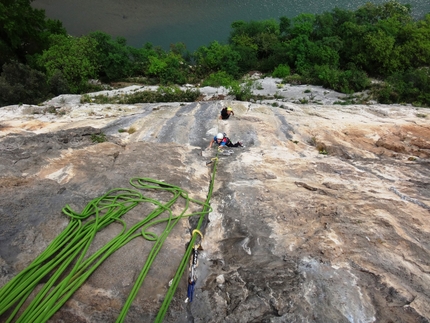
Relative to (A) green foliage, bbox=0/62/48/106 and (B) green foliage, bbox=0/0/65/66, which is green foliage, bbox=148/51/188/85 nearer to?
(B) green foliage, bbox=0/0/65/66

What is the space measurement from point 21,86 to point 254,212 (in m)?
12.5

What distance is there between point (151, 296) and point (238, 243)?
3.79 ft

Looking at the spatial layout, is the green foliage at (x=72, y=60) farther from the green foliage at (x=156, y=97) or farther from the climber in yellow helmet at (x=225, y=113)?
the climber in yellow helmet at (x=225, y=113)

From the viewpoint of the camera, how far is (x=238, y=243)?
3293 mm

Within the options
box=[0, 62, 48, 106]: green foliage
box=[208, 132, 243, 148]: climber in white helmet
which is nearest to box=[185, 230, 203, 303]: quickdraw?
box=[208, 132, 243, 148]: climber in white helmet

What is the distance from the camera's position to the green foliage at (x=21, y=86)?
36.9 ft

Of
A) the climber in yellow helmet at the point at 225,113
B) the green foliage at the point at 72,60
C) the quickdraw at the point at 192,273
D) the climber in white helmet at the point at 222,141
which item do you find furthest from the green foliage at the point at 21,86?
the quickdraw at the point at 192,273

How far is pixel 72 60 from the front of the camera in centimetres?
1614

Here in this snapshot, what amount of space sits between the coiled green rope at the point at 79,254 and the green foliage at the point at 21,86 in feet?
34.3

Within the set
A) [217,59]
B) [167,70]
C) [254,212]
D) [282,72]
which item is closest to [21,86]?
[167,70]

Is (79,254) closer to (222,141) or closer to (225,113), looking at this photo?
(222,141)

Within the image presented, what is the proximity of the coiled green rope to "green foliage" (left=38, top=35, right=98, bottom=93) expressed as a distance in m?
13.8

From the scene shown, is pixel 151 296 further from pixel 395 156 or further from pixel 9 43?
pixel 9 43

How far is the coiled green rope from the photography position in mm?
2410
